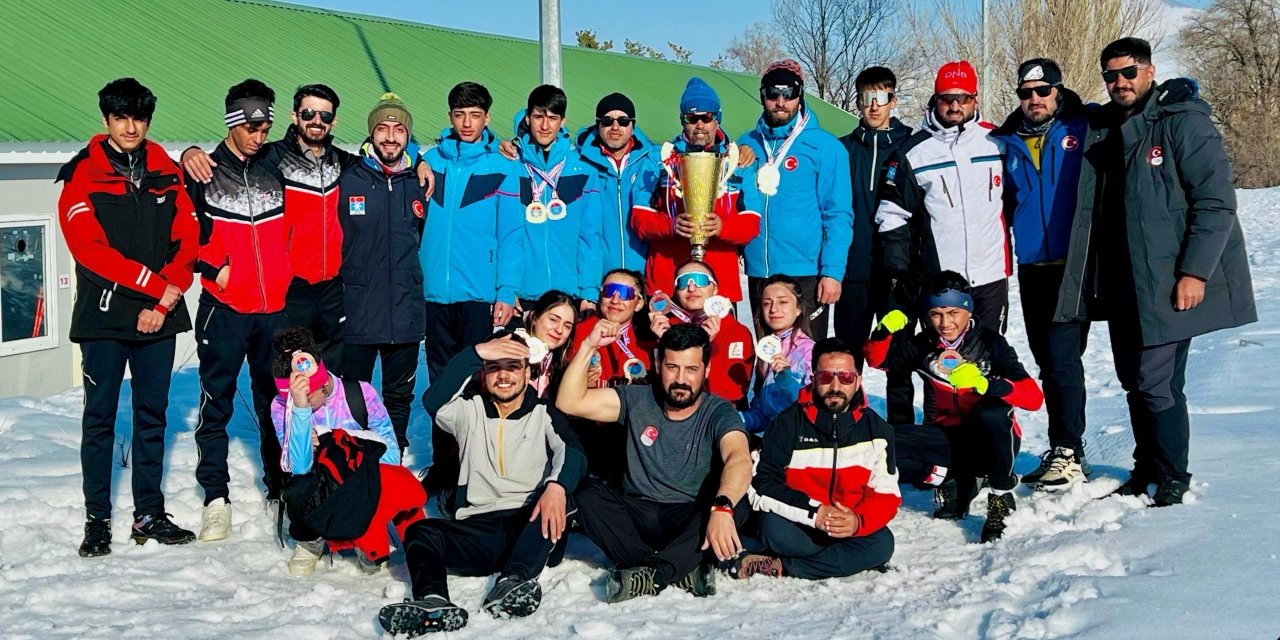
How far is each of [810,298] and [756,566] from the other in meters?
1.96

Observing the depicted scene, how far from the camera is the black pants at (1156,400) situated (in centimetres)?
541

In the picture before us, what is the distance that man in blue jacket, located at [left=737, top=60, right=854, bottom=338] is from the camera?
256 inches

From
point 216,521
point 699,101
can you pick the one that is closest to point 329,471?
point 216,521

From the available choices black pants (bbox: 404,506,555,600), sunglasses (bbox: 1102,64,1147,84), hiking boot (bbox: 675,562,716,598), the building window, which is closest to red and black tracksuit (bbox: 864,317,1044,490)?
sunglasses (bbox: 1102,64,1147,84)

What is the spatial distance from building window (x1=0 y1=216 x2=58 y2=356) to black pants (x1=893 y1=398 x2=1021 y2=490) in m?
9.40

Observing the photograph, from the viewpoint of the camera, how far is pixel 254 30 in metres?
18.0

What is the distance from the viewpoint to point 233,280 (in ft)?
19.0

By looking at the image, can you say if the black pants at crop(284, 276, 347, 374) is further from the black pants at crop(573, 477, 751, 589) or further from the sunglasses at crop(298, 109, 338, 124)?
the black pants at crop(573, 477, 751, 589)

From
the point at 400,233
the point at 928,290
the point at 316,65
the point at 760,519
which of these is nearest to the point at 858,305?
the point at 928,290

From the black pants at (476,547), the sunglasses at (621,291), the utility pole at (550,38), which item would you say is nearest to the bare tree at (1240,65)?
the utility pole at (550,38)

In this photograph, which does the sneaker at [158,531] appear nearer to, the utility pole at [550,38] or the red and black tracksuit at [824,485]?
the red and black tracksuit at [824,485]

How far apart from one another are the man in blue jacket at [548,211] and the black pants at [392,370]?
2.18ft

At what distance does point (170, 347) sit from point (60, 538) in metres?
1.04

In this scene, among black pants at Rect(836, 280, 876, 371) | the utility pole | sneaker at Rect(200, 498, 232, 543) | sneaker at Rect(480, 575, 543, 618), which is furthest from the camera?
the utility pole
